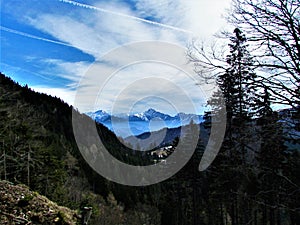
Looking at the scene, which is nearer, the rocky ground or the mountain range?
the rocky ground

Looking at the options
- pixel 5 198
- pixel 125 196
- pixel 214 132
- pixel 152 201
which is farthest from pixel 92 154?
A: pixel 5 198

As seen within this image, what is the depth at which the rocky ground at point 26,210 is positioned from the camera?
7.70m

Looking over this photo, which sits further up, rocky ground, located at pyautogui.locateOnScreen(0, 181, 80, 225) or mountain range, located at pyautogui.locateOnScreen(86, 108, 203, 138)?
mountain range, located at pyautogui.locateOnScreen(86, 108, 203, 138)

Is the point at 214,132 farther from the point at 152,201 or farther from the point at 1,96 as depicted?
the point at 152,201

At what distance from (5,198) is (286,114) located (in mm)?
7577

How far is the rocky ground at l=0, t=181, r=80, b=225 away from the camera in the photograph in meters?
7.70

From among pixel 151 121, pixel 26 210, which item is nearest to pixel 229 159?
pixel 26 210

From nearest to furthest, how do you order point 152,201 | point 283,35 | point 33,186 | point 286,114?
point 286,114
point 283,35
point 33,186
point 152,201

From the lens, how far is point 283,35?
5.34 m

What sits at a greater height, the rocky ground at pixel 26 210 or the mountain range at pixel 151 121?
the mountain range at pixel 151 121

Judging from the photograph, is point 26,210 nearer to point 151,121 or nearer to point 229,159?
point 229,159

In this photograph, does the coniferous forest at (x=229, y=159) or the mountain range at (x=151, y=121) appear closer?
the coniferous forest at (x=229, y=159)

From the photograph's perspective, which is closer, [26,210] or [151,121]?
[26,210]

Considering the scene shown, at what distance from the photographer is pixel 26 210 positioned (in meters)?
8.31
